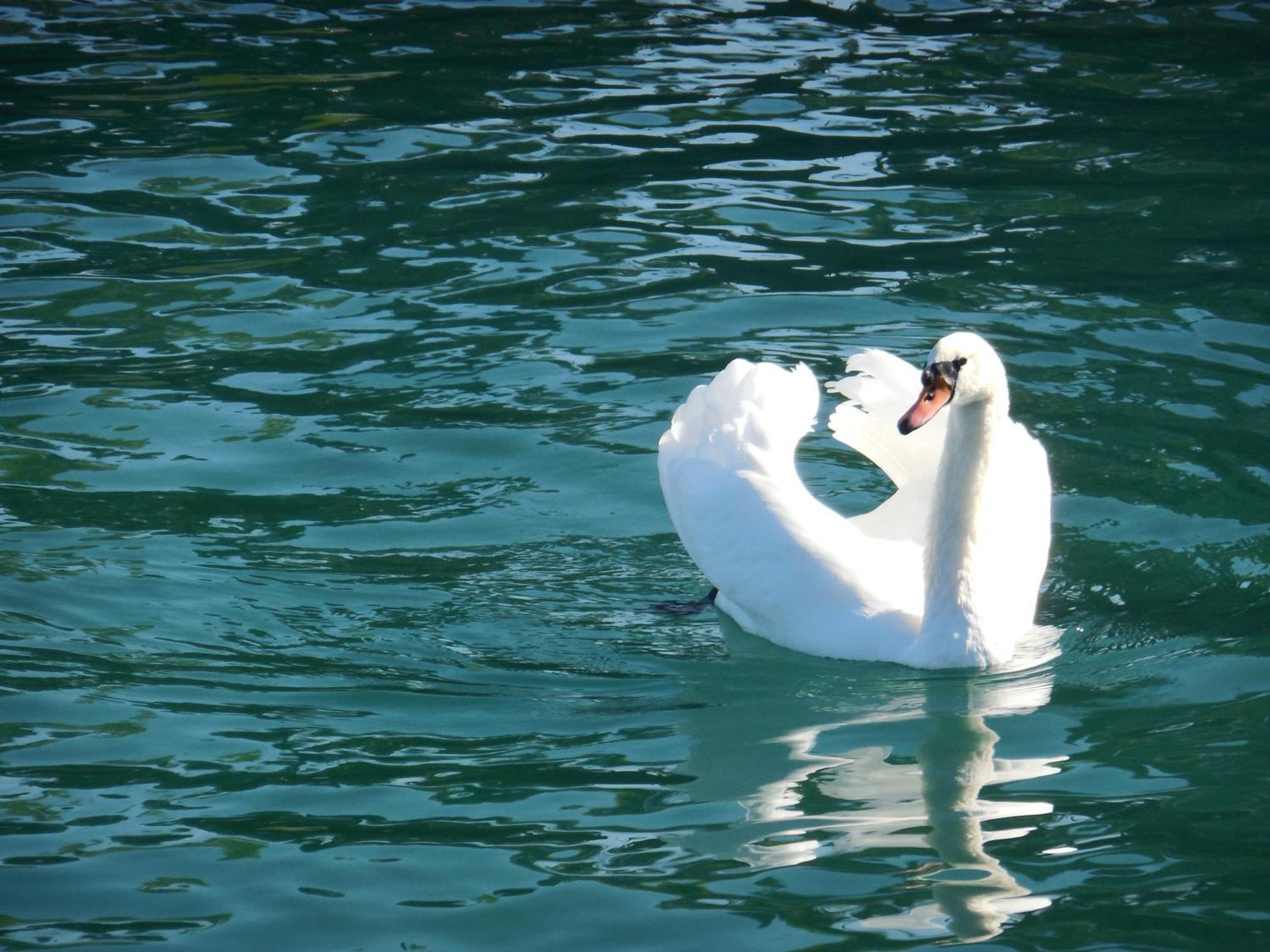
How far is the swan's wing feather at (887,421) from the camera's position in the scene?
7.84 metres

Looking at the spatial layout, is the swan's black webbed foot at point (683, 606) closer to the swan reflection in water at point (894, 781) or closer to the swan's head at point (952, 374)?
the swan reflection in water at point (894, 781)

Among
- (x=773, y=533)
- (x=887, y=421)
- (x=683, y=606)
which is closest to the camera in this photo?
(x=773, y=533)

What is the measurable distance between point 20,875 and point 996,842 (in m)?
2.89

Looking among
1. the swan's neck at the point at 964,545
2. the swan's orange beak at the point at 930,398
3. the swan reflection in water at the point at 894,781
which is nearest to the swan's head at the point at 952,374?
the swan's orange beak at the point at 930,398

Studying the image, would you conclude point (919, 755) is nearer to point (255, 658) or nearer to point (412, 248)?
point (255, 658)

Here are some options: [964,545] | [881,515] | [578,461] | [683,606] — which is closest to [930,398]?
[964,545]

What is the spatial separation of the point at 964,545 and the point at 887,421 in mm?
1187

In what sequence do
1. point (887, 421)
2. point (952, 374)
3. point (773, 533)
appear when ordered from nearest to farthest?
point (952, 374)
point (773, 533)
point (887, 421)

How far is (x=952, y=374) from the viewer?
6465 millimetres

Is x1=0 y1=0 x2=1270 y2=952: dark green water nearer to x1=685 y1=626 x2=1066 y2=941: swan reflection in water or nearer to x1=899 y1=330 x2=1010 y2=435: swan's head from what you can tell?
x1=685 y1=626 x2=1066 y2=941: swan reflection in water

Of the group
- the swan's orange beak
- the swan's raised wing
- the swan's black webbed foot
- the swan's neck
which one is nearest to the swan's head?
the swan's orange beak

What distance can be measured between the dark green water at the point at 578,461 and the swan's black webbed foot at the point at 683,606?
0.12 meters

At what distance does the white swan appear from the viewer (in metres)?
6.77

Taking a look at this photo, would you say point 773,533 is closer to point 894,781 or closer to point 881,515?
point 881,515
